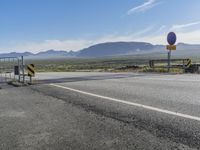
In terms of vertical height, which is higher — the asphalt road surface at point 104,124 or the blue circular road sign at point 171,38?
the blue circular road sign at point 171,38

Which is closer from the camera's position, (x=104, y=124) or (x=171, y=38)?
(x=104, y=124)

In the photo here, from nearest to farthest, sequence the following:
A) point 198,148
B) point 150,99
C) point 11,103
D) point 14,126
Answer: point 198,148, point 14,126, point 150,99, point 11,103

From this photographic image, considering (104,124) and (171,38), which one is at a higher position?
(171,38)

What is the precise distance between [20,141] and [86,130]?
1172 mm

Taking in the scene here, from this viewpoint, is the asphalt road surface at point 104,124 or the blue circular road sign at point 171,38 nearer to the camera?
the asphalt road surface at point 104,124

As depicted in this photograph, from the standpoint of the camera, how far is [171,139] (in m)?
4.11

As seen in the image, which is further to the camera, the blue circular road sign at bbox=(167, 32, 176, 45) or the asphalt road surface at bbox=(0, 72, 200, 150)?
the blue circular road sign at bbox=(167, 32, 176, 45)

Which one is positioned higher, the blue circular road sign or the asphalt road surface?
the blue circular road sign

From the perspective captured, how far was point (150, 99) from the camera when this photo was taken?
7562 millimetres

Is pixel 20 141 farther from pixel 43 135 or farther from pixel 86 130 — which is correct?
pixel 86 130

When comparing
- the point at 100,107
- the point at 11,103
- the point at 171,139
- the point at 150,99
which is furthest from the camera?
the point at 11,103

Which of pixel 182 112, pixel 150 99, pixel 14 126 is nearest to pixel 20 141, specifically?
pixel 14 126

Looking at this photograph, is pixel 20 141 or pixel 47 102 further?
pixel 47 102

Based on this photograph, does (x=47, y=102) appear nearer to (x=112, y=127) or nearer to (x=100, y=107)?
(x=100, y=107)
